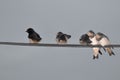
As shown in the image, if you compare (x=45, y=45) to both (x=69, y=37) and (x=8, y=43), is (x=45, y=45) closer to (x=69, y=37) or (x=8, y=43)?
(x=8, y=43)

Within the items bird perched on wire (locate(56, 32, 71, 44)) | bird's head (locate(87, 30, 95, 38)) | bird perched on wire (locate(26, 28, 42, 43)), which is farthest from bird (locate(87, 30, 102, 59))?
bird perched on wire (locate(26, 28, 42, 43))

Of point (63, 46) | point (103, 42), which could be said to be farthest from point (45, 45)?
point (103, 42)

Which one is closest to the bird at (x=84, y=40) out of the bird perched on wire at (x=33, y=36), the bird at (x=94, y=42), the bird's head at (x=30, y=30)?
the bird at (x=94, y=42)

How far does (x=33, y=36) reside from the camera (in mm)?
16344

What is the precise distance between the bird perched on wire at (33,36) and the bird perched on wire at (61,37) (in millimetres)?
579

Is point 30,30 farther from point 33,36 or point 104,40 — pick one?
point 104,40

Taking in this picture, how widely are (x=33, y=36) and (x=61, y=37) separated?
0.90m

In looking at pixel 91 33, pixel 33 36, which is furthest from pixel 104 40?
pixel 33 36

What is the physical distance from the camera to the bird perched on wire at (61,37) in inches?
632

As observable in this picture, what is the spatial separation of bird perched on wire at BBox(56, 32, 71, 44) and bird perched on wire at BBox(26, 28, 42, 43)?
0.58 metres

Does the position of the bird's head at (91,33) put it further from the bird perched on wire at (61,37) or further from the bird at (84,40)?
the bird perched on wire at (61,37)

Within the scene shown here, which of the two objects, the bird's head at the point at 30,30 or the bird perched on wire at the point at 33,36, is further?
the bird's head at the point at 30,30

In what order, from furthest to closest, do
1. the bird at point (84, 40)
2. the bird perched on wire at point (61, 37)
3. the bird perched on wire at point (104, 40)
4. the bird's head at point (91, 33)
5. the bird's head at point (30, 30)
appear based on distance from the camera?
the bird's head at point (30, 30)
the bird's head at point (91, 33)
the bird perched on wire at point (61, 37)
the bird at point (84, 40)
the bird perched on wire at point (104, 40)

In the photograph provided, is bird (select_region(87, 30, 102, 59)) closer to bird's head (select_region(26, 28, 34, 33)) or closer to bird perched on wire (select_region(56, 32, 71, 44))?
bird perched on wire (select_region(56, 32, 71, 44))
